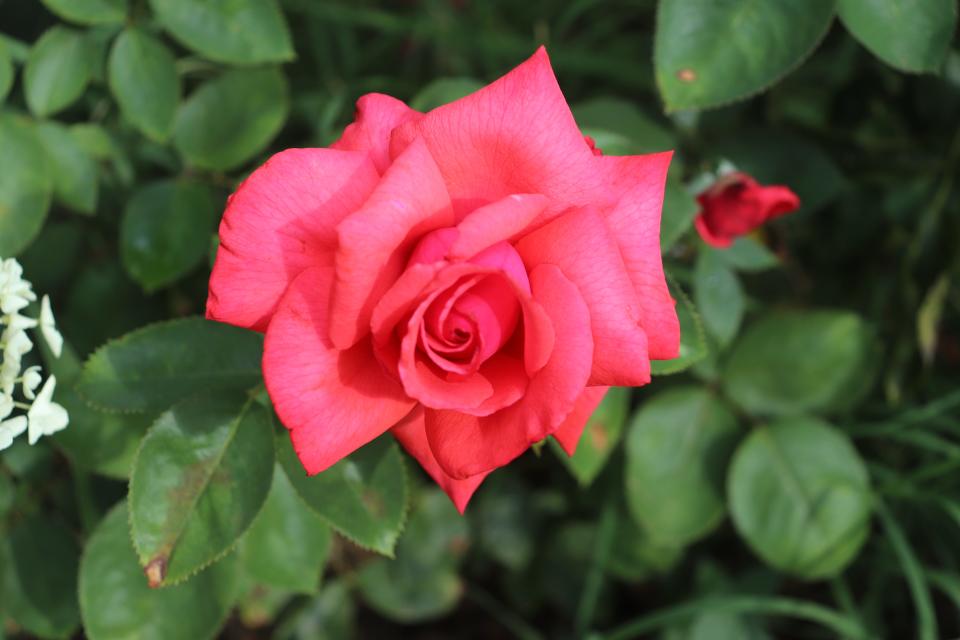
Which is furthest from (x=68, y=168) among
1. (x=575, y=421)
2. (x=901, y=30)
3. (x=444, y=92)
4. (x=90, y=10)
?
(x=901, y=30)

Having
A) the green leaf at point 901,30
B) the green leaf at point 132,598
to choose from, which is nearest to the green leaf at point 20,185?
the green leaf at point 132,598

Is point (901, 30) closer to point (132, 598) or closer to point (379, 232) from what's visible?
point (379, 232)

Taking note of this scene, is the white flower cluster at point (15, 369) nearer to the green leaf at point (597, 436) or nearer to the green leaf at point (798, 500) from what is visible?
the green leaf at point (597, 436)

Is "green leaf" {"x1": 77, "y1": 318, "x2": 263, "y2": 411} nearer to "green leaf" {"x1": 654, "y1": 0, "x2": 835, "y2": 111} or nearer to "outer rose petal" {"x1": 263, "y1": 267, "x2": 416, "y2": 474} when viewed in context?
"outer rose petal" {"x1": 263, "y1": 267, "x2": 416, "y2": 474}

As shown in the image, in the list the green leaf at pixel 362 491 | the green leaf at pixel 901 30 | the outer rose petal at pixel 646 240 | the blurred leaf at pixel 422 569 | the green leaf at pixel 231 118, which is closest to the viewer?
the outer rose petal at pixel 646 240

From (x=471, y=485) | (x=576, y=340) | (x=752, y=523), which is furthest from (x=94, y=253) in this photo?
(x=752, y=523)
